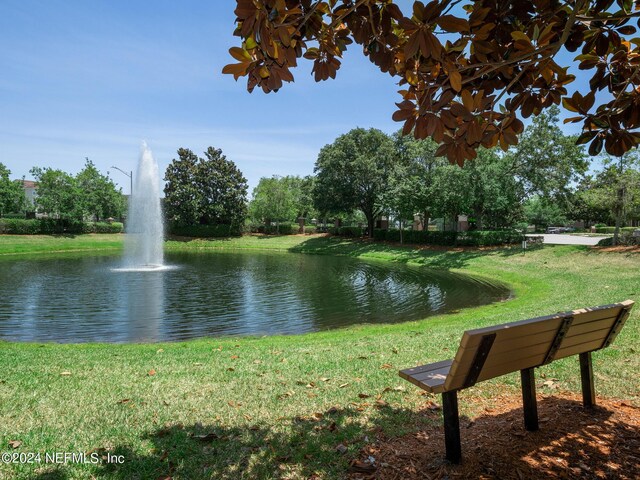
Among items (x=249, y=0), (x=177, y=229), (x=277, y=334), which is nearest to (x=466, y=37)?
(x=249, y=0)

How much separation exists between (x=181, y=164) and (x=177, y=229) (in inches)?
331

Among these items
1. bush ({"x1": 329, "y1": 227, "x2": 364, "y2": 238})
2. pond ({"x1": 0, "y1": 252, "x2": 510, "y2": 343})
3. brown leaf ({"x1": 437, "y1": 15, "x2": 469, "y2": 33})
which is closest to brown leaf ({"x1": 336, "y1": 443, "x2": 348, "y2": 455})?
brown leaf ({"x1": 437, "y1": 15, "x2": 469, "y2": 33})

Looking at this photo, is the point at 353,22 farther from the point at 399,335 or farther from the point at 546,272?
the point at 546,272

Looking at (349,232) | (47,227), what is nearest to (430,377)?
(349,232)

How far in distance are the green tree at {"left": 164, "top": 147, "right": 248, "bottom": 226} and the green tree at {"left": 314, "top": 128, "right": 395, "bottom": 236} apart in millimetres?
13288

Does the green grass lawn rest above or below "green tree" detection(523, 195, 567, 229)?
below

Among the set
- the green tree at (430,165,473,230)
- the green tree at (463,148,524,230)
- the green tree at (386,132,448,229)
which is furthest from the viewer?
the green tree at (386,132,448,229)

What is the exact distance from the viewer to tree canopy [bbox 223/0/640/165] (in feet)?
8.84

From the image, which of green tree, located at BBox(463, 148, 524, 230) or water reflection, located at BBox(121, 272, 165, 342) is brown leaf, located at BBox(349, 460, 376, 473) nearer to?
water reflection, located at BBox(121, 272, 165, 342)

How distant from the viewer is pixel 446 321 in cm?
1074

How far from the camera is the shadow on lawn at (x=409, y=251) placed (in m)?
27.2

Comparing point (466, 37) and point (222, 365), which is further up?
point (466, 37)

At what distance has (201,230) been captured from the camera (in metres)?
48.6

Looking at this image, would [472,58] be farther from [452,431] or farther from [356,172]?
[356,172]
